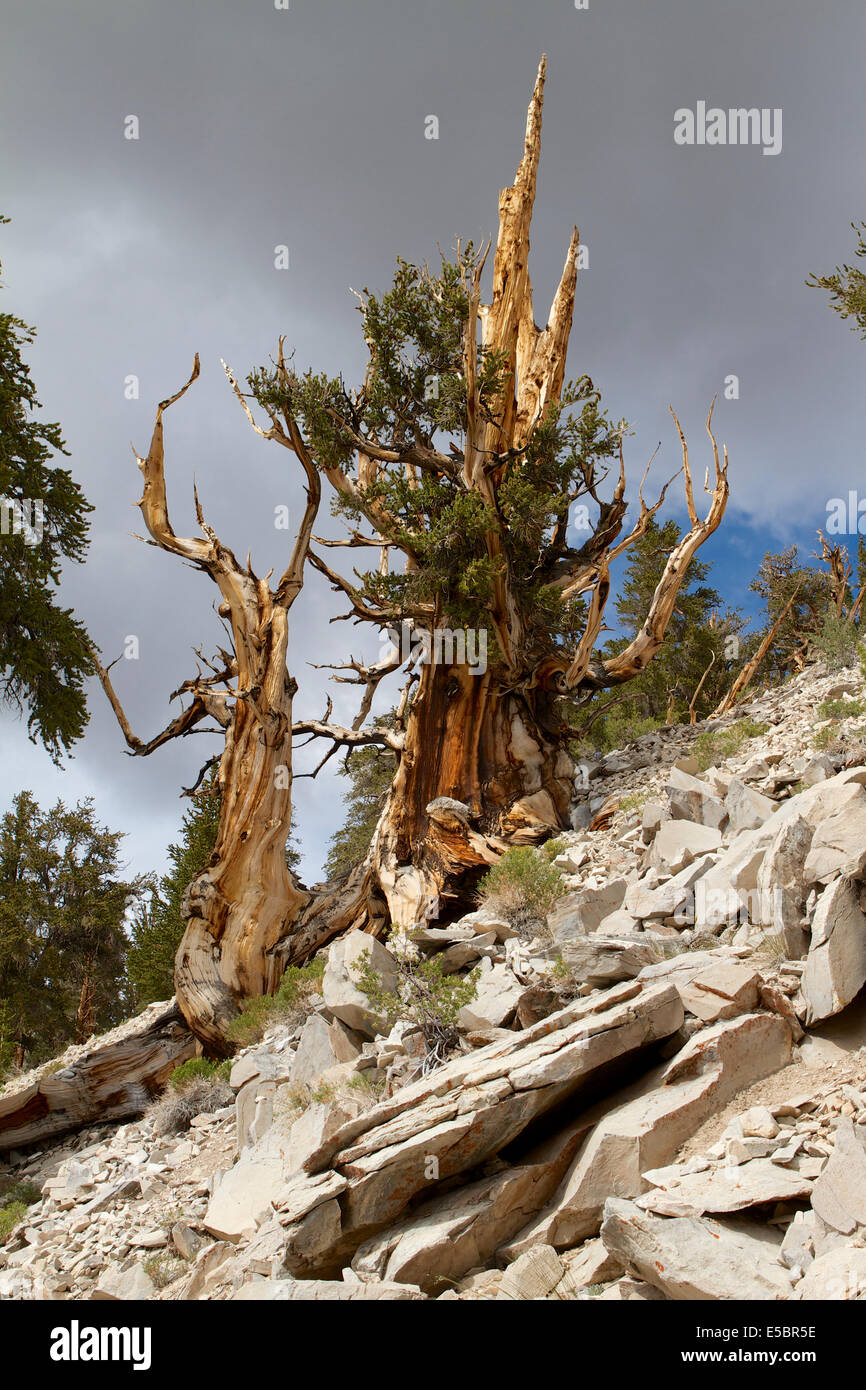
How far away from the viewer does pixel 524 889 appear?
7.12 metres

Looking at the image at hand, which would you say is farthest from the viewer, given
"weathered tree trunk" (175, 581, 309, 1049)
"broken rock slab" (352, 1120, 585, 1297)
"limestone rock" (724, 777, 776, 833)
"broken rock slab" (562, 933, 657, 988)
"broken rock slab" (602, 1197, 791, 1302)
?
"weathered tree trunk" (175, 581, 309, 1049)

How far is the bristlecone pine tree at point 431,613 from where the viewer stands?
958 cm

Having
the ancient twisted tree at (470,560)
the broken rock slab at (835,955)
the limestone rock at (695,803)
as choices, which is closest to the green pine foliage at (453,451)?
the ancient twisted tree at (470,560)

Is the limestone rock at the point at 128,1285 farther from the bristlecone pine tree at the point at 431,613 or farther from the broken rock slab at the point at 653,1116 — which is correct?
the bristlecone pine tree at the point at 431,613

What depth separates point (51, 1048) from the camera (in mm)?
16891

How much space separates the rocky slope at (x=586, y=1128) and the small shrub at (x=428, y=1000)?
0.40 feet

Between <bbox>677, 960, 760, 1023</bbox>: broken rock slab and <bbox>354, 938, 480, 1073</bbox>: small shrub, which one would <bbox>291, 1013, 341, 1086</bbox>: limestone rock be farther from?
<bbox>677, 960, 760, 1023</bbox>: broken rock slab

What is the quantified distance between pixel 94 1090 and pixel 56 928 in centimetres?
768

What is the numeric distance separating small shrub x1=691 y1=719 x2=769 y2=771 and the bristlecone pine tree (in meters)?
1.72

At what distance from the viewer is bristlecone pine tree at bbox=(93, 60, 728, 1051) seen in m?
9.58

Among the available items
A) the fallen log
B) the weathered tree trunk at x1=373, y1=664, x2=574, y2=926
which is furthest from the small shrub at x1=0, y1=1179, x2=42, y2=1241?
the weathered tree trunk at x1=373, y1=664, x2=574, y2=926

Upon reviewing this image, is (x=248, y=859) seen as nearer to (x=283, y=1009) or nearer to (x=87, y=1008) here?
(x=283, y=1009)

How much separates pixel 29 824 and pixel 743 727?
1386cm
